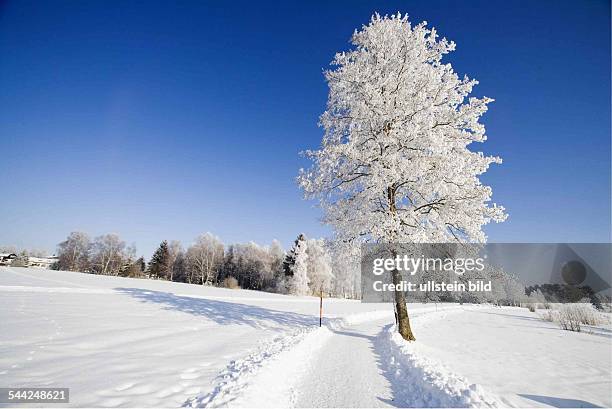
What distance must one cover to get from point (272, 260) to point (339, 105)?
251 ft

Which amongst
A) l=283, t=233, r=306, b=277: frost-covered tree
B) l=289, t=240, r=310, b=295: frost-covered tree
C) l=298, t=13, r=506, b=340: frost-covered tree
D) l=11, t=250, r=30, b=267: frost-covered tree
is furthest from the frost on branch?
l=11, t=250, r=30, b=267: frost-covered tree

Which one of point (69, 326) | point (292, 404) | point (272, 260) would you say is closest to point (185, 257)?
point (272, 260)

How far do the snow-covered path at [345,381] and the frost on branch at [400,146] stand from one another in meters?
4.14

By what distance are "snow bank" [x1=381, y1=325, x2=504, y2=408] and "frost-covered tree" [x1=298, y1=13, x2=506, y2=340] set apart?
13.8 feet

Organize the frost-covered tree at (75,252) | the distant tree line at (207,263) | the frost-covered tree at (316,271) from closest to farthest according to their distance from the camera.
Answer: the frost-covered tree at (316,271), the distant tree line at (207,263), the frost-covered tree at (75,252)

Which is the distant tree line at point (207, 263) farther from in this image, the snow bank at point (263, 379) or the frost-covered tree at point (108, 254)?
the snow bank at point (263, 379)

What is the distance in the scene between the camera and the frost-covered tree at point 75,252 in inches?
3388

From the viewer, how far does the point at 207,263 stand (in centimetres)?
7812

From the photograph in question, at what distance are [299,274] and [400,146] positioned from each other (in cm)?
4969

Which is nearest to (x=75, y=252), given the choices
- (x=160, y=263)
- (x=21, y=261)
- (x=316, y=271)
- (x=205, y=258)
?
(x=21, y=261)

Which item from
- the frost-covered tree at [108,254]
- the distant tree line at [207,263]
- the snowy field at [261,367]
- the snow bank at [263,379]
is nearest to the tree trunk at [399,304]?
the snowy field at [261,367]

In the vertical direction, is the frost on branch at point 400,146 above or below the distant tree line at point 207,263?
above

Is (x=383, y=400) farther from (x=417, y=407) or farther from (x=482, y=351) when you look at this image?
(x=482, y=351)

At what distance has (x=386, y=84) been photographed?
12000 mm
